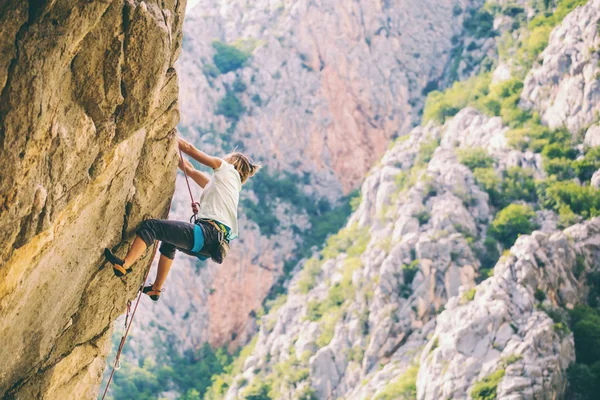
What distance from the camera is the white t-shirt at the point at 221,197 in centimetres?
812

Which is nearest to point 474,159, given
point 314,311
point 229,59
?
point 314,311

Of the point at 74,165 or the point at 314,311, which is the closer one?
the point at 74,165

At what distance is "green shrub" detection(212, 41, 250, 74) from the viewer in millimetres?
66625

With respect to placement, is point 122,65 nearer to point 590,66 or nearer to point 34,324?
point 34,324

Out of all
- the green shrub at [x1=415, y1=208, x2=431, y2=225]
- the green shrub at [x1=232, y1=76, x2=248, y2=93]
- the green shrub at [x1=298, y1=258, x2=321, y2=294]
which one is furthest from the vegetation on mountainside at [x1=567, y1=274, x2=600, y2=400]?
the green shrub at [x1=232, y1=76, x2=248, y2=93]

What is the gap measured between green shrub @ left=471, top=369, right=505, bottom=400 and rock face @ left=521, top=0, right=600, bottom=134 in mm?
21920

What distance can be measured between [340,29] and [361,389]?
130ft

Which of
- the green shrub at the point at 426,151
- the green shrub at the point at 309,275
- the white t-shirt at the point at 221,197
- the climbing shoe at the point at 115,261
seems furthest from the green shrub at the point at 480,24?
the climbing shoe at the point at 115,261

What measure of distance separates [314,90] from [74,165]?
188ft

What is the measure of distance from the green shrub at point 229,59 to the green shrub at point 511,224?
112 feet

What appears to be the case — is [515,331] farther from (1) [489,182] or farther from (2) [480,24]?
(2) [480,24]

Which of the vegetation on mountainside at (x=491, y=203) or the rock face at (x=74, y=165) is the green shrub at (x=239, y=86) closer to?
the vegetation on mountainside at (x=491, y=203)

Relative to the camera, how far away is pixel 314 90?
6253 centimetres

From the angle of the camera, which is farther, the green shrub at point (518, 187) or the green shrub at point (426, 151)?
the green shrub at point (426, 151)
